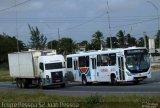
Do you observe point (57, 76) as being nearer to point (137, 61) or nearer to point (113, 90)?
point (137, 61)

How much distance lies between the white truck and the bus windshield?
7293 mm

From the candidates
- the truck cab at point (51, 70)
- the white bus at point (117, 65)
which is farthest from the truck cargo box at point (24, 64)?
the white bus at point (117, 65)

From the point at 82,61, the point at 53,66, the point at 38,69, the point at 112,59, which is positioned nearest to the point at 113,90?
the point at 112,59

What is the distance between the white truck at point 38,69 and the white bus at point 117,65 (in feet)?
7.31

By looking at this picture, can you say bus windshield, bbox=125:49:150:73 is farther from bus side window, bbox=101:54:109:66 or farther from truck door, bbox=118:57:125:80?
bus side window, bbox=101:54:109:66

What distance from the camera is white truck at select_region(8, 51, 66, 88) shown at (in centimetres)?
4206

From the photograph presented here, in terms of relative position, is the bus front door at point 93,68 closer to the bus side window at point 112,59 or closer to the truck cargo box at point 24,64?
the bus side window at point 112,59

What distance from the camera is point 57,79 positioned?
4219 cm

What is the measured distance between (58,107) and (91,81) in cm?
2555

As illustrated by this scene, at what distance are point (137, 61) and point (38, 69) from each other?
9.92 m

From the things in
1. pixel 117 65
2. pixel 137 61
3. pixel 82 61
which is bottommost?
pixel 117 65

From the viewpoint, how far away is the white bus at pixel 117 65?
37.3 meters

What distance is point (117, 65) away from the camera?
3778 cm

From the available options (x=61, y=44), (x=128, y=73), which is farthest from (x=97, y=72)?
(x=61, y=44)
